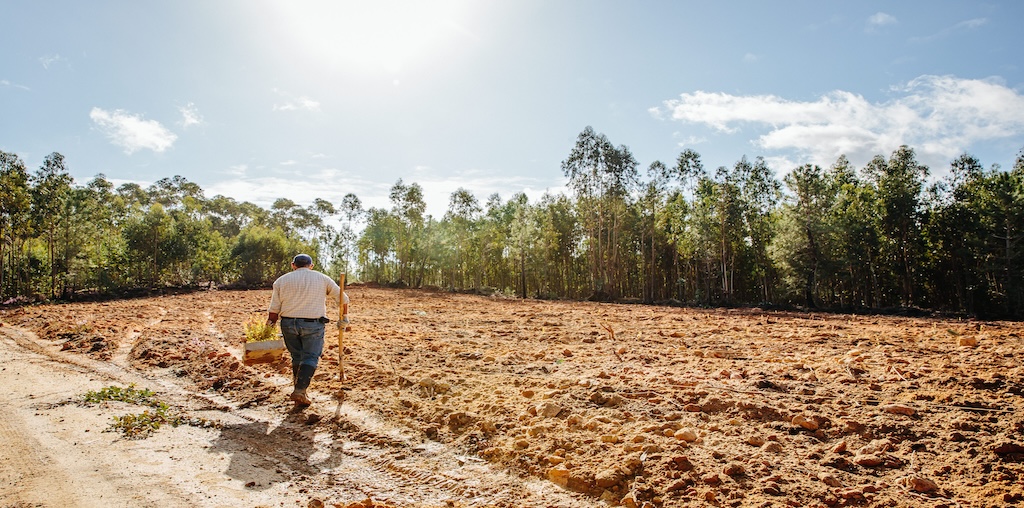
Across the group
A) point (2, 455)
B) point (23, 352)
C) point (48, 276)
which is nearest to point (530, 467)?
point (2, 455)

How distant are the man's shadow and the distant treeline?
30558 mm

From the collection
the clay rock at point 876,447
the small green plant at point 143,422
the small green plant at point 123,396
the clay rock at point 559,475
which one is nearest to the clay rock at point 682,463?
the clay rock at point 559,475

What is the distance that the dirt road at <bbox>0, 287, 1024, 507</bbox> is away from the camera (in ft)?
12.2

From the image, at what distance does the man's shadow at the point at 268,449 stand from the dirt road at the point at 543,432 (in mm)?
27

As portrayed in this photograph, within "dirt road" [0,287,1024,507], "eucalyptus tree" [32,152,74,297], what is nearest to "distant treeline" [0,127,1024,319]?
"eucalyptus tree" [32,152,74,297]

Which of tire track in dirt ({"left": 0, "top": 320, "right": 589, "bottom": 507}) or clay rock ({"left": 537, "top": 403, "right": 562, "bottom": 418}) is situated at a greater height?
clay rock ({"left": 537, "top": 403, "right": 562, "bottom": 418})

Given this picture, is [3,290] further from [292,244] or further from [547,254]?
[547,254]

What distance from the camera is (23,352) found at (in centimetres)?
1073

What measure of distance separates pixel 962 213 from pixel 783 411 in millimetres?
39397

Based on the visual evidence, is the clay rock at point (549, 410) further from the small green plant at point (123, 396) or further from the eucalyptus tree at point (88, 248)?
the eucalyptus tree at point (88, 248)

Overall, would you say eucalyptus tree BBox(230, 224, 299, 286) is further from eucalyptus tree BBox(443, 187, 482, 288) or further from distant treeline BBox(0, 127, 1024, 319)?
eucalyptus tree BBox(443, 187, 482, 288)

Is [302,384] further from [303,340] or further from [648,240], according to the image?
[648,240]

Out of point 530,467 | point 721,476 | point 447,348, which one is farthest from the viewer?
point 447,348

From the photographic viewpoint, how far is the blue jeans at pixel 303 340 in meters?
6.35
